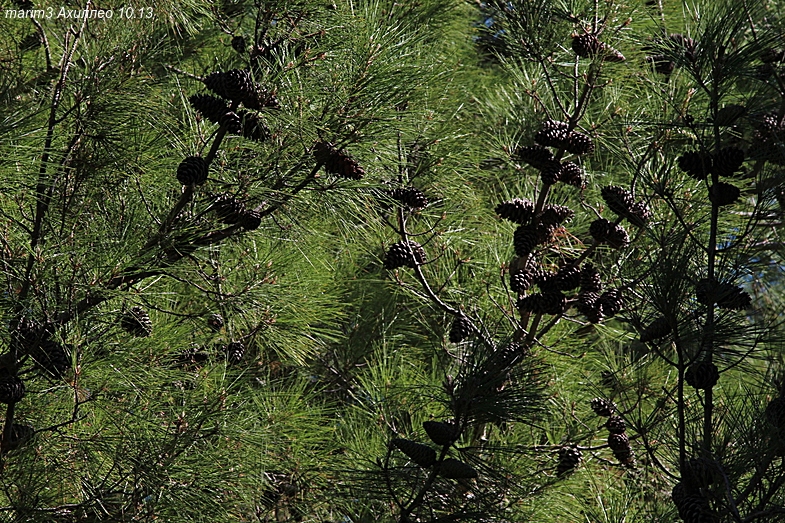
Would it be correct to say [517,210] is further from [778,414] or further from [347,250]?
[778,414]

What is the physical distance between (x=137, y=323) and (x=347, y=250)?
35 centimetres

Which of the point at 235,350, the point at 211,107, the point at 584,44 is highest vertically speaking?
the point at 584,44

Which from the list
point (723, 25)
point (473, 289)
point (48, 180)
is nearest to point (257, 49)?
point (48, 180)

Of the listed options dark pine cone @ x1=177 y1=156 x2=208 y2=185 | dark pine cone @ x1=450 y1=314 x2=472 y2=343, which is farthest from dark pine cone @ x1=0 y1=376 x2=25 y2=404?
dark pine cone @ x1=450 y1=314 x2=472 y2=343

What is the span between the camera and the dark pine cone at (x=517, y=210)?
1342mm

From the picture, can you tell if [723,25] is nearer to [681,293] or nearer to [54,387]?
[681,293]

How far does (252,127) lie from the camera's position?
3.94 feet

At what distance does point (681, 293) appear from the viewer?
97 cm

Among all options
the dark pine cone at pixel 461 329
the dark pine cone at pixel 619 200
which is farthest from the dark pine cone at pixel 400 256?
the dark pine cone at pixel 619 200

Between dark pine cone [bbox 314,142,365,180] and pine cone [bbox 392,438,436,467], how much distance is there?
357 millimetres

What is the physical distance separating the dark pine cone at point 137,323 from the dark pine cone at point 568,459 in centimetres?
65

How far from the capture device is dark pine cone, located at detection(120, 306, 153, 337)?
1.20 metres

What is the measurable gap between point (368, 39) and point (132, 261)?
1.38 ft

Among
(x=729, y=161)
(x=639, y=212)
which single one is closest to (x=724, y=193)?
(x=729, y=161)
